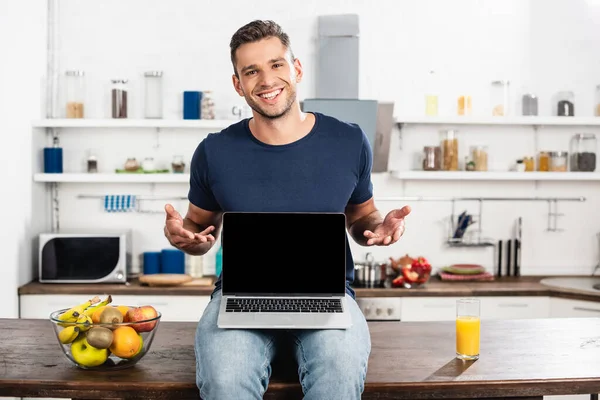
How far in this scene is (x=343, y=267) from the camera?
6.45 feet

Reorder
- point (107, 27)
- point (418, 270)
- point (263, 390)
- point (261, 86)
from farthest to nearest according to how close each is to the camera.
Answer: point (107, 27), point (418, 270), point (261, 86), point (263, 390)

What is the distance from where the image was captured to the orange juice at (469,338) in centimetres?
195

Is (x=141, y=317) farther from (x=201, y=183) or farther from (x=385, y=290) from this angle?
(x=385, y=290)

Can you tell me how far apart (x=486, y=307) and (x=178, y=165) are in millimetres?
1909

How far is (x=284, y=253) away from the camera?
1.97 meters

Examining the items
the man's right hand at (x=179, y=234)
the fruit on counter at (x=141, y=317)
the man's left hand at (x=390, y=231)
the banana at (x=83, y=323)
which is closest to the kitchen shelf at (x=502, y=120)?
the man's left hand at (x=390, y=231)

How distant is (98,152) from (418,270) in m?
2.04

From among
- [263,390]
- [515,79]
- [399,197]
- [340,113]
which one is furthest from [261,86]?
[515,79]

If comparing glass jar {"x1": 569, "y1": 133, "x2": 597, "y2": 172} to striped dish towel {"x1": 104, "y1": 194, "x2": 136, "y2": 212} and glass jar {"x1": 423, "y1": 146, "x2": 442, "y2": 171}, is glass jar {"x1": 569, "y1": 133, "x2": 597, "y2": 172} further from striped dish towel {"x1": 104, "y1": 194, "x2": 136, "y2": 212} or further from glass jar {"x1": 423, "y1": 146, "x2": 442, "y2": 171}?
striped dish towel {"x1": 104, "y1": 194, "x2": 136, "y2": 212}

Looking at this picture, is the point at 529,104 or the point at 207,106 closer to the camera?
the point at 207,106

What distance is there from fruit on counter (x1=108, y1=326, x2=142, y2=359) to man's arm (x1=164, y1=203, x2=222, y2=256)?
28 centimetres

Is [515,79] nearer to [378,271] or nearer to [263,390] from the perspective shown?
[378,271]

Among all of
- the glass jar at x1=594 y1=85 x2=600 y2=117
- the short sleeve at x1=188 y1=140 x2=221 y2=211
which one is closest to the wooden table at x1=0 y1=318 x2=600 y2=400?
the short sleeve at x1=188 y1=140 x2=221 y2=211

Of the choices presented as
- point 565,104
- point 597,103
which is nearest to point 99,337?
point 565,104
